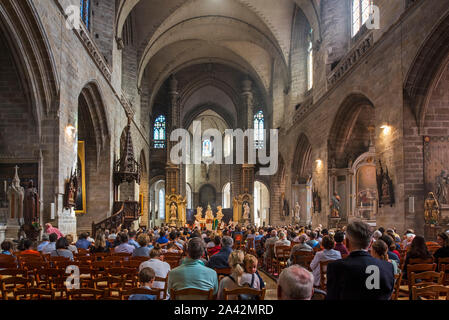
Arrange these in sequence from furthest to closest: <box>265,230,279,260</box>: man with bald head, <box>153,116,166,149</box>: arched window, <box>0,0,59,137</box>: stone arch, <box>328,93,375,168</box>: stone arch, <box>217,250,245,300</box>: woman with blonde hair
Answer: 1. <box>153,116,166,149</box>: arched window
2. <box>328,93,375,168</box>: stone arch
3. <box>265,230,279,260</box>: man with bald head
4. <box>0,0,59,137</box>: stone arch
5. <box>217,250,245,300</box>: woman with blonde hair

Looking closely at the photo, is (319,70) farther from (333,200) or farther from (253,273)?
(253,273)

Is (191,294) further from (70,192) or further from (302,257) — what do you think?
(70,192)

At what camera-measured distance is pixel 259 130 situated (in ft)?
130

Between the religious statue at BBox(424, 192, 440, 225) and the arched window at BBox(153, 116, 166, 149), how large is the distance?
97.4 feet

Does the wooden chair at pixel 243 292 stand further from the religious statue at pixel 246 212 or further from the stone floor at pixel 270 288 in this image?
the religious statue at pixel 246 212

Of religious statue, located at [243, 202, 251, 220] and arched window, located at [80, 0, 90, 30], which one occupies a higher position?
arched window, located at [80, 0, 90, 30]

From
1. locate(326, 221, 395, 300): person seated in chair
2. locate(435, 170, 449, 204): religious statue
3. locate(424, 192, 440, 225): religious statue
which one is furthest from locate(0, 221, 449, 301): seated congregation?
locate(435, 170, 449, 204): religious statue

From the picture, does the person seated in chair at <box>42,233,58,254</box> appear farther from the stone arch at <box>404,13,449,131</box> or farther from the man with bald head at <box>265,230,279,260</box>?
the stone arch at <box>404,13,449,131</box>

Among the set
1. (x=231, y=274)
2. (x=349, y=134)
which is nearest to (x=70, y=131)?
(x=231, y=274)

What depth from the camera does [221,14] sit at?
28984 mm

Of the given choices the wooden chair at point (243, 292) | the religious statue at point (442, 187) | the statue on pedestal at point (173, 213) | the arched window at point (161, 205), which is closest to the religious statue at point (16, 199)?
the wooden chair at point (243, 292)

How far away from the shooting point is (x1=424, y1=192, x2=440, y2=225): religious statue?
11843 mm

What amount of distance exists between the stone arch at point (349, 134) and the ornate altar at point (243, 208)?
17217 mm
